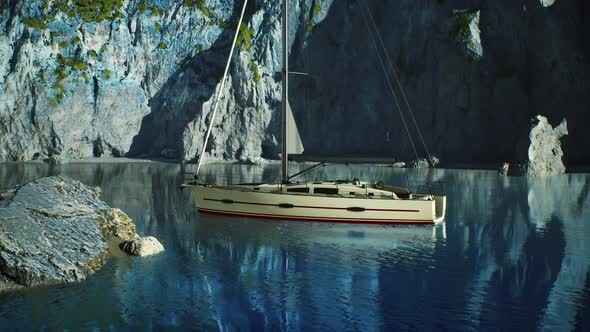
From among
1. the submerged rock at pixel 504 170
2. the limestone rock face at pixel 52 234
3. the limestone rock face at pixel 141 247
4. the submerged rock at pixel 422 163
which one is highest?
the submerged rock at pixel 422 163

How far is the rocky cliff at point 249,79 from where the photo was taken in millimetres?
98688

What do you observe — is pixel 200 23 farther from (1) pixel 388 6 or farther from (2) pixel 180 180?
(2) pixel 180 180

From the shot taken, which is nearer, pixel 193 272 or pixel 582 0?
pixel 193 272

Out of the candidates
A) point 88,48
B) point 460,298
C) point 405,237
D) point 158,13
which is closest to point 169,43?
point 158,13

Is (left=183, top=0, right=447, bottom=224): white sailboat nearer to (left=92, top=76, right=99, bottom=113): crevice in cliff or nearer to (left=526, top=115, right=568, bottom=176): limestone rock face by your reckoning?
(left=526, top=115, right=568, bottom=176): limestone rock face

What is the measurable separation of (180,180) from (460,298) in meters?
52.9

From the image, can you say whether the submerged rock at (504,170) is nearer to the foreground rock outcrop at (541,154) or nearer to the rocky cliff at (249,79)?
the foreground rock outcrop at (541,154)

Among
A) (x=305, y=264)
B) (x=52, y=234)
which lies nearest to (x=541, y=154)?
(x=305, y=264)

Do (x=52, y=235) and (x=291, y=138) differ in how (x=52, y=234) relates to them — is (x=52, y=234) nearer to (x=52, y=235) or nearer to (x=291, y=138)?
(x=52, y=235)

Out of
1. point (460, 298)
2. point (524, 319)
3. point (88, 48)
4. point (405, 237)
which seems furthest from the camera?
point (88, 48)

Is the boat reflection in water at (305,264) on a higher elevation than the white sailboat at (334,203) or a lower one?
lower

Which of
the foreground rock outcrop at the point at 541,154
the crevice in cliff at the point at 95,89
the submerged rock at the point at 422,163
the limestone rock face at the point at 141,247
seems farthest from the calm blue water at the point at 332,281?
the crevice in cliff at the point at 95,89

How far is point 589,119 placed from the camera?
284ft

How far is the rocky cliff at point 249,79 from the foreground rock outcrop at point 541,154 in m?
11.0
